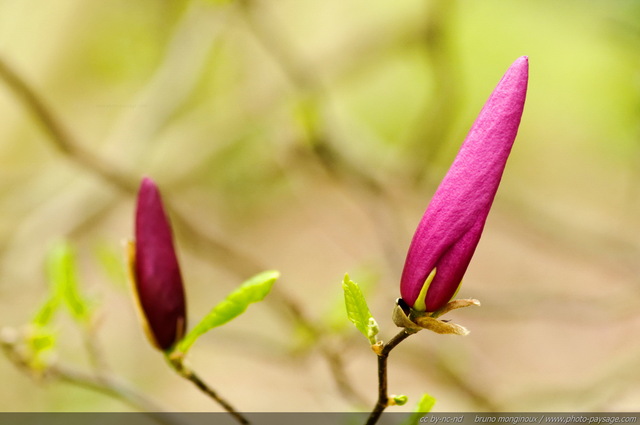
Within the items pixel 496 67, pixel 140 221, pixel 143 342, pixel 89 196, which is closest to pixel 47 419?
pixel 143 342

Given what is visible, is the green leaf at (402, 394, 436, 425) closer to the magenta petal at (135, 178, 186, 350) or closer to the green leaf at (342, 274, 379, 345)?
the green leaf at (342, 274, 379, 345)

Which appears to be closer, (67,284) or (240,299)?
(240,299)

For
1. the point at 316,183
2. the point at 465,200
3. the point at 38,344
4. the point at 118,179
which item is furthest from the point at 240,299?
the point at 316,183

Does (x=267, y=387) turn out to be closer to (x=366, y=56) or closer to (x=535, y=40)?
(x=366, y=56)

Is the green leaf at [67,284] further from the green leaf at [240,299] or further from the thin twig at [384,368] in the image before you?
the thin twig at [384,368]

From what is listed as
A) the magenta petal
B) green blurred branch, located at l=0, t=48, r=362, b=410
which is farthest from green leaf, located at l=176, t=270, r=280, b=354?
green blurred branch, located at l=0, t=48, r=362, b=410

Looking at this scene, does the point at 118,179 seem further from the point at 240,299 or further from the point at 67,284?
the point at 240,299
